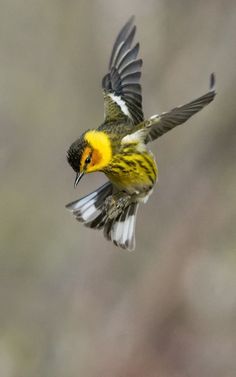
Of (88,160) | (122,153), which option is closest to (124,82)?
(122,153)

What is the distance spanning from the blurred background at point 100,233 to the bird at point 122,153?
472cm

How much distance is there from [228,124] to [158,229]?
4.93 ft

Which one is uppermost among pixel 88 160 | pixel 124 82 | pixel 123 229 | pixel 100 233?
pixel 124 82

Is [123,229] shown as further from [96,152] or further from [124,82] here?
[124,82]

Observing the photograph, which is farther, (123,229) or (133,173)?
(123,229)

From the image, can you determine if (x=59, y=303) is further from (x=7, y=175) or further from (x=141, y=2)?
(x=141, y=2)

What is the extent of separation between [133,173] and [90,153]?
0.45 m

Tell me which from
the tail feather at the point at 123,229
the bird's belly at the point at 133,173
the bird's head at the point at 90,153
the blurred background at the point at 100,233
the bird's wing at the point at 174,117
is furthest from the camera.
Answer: the blurred background at the point at 100,233

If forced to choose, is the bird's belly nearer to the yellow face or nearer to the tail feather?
the yellow face

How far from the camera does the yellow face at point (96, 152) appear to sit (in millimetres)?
3906

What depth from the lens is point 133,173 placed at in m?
4.32

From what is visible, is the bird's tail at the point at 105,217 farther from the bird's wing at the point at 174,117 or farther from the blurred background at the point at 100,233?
the blurred background at the point at 100,233

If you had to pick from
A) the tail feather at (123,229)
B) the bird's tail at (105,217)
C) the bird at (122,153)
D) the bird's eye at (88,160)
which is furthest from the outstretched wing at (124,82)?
the bird's eye at (88,160)

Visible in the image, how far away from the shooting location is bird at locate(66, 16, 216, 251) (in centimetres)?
394
